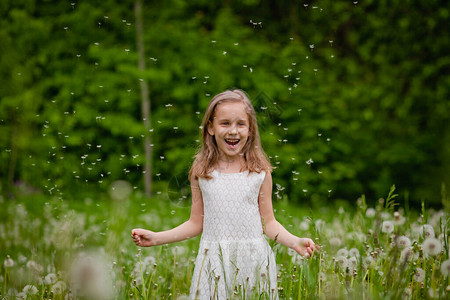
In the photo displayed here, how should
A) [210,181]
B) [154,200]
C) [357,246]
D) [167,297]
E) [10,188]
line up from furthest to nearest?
[154,200]
[10,188]
[357,246]
[167,297]
[210,181]

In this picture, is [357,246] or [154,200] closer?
[357,246]

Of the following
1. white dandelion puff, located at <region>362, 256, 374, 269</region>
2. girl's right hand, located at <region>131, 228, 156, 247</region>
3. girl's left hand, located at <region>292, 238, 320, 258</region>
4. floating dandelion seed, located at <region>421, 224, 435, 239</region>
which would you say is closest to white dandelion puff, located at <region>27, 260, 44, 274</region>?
girl's right hand, located at <region>131, 228, 156, 247</region>

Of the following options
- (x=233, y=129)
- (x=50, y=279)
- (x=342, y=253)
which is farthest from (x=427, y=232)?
(x=50, y=279)

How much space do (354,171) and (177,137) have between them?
2820mm

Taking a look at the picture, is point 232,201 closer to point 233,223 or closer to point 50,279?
point 233,223

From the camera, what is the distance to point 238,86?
781 centimetres

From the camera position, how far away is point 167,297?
248 cm

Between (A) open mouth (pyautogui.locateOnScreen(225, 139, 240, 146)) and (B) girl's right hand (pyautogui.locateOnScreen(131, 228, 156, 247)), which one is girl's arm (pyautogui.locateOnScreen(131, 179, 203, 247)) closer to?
(B) girl's right hand (pyautogui.locateOnScreen(131, 228, 156, 247))

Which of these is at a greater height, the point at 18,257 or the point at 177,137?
the point at 177,137

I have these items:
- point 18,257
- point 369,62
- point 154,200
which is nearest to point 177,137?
point 154,200

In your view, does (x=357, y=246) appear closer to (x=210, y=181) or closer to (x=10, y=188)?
(x=210, y=181)

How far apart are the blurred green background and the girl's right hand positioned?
531cm

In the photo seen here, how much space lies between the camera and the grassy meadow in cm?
120

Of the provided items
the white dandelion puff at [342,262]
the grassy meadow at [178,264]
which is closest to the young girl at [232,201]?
the grassy meadow at [178,264]
